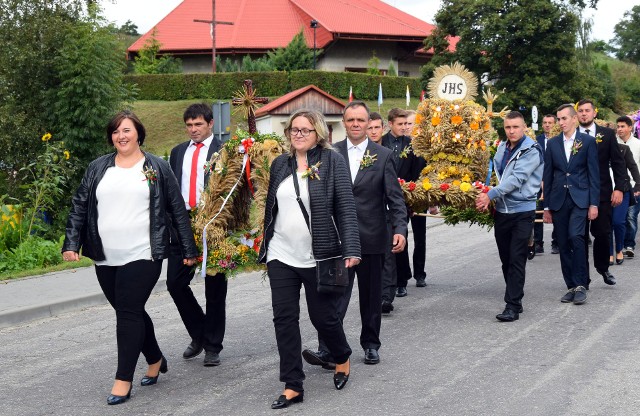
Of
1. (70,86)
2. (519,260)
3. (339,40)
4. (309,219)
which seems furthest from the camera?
(339,40)

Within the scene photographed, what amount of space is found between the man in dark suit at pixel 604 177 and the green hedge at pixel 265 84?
3636cm

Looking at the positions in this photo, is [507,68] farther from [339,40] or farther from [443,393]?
[443,393]

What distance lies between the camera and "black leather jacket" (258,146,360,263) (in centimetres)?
648

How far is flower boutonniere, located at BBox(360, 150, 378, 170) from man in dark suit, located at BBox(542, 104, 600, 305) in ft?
11.2

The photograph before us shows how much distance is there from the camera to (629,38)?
112875 millimetres

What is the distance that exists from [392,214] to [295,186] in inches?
54.2

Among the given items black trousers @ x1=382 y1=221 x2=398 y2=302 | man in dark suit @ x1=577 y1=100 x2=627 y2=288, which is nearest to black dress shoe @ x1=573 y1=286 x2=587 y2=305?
man in dark suit @ x1=577 y1=100 x2=627 y2=288

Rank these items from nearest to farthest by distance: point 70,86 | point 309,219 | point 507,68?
point 309,219
point 70,86
point 507,68

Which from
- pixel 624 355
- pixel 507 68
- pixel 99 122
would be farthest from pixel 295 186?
pixel 507 68

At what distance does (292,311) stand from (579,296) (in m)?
4.87

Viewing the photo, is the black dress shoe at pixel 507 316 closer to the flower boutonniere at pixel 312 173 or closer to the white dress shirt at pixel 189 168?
the white dress shirt at pixel 189 168

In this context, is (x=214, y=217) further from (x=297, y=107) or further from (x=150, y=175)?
(x=297, y=107)

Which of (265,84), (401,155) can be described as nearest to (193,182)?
(401,155)

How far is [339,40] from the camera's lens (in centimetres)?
5691
